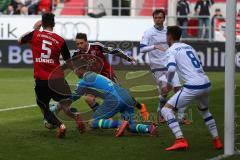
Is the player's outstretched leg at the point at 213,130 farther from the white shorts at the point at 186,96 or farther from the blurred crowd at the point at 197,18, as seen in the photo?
the blurred crowd at the point at 197,18

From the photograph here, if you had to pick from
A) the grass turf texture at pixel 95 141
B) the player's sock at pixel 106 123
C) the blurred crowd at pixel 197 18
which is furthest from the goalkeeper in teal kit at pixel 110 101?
the blurred crowd at pixel 197 18

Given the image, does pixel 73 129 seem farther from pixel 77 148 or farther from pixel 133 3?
pixel 133 3

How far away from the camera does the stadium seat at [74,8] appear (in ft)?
117

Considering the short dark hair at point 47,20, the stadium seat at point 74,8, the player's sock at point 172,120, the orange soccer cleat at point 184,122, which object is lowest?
the orange soccer cleat at point 184,122

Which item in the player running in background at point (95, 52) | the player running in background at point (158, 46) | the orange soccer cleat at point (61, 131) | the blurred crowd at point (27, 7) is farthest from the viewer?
the blurred crowd at point (27, 7)

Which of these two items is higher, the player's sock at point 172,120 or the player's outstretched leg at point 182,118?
the player's sock at point 172,120

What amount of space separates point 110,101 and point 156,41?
8.91 ft

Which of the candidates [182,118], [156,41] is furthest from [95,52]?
[182,118]

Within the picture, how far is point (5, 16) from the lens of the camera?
33.2 m

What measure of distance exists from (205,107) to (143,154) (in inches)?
50.6

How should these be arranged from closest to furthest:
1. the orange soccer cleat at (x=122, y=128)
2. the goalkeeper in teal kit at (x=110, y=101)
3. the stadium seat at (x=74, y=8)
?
1. the orange soccer cleat at (x=122, y=128)
2. the goalkeeper in teal kit at (x=110, y=101)
3. the stadium seat at (x=74, y=8)

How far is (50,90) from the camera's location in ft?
46.0

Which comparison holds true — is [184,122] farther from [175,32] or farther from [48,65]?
[175,32]

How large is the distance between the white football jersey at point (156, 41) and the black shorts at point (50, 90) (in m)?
2.97
